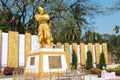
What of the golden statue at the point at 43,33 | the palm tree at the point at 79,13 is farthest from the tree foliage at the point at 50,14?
the golden statue at the point at 43,33

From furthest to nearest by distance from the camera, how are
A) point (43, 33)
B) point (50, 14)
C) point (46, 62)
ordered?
point (50, 14) < point (43, 33) < point (46, 62)

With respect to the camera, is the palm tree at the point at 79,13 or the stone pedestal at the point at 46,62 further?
the palm tree at the point at 79,13

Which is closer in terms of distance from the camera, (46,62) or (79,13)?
(46,62)

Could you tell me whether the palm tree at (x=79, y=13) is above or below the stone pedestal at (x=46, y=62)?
above

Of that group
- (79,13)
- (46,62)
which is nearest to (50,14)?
(79,13)

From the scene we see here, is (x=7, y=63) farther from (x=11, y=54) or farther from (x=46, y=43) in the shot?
(x=46, y=43)

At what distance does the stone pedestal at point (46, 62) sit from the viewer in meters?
14.3

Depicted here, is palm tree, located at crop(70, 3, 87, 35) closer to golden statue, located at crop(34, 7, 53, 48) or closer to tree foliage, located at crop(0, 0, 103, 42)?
tree foliage, located at crop(0, 0, 103, 42)

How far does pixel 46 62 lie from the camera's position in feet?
47.5

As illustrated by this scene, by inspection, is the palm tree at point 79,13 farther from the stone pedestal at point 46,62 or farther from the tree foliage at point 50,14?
the stone pedestal at point 46,62

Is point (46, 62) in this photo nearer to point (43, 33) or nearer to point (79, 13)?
point (43, 33)

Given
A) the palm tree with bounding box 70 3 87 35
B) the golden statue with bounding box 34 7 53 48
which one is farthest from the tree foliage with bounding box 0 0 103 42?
the golden statue with bounding box 34 7 53 48

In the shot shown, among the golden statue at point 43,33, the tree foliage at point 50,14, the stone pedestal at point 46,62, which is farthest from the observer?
the tree foliage at point 50,14

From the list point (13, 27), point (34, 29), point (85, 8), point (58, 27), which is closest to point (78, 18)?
point (85, 8)
